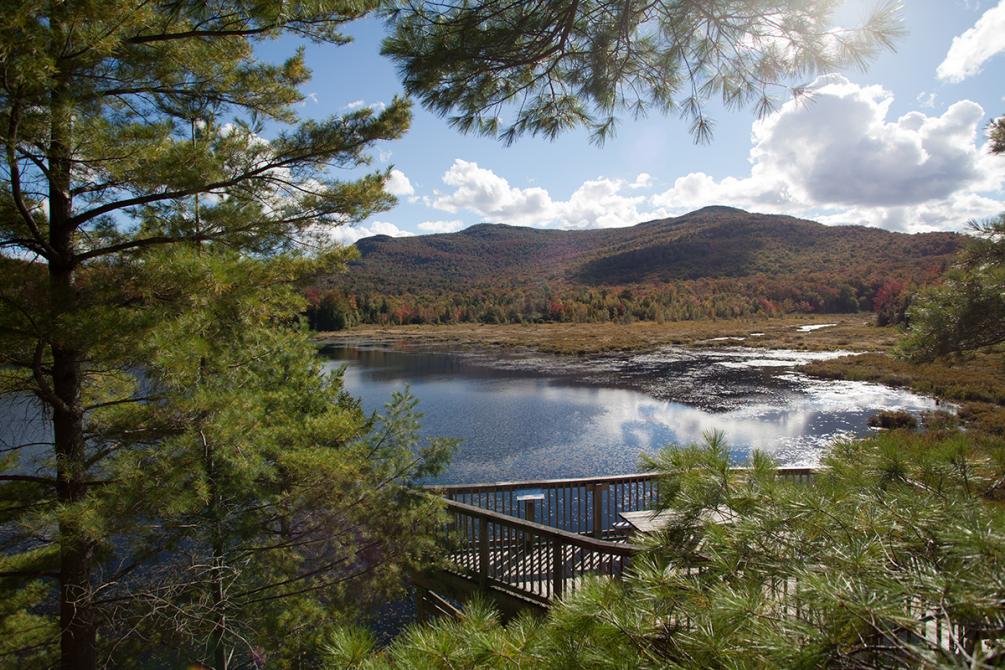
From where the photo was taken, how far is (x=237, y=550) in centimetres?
460

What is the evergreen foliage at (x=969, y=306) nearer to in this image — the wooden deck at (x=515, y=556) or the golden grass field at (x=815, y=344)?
the golden grass field at (x=815, y=344)

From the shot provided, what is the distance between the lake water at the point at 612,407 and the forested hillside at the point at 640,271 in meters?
27.9

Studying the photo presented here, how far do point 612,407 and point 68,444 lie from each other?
69.4 ft

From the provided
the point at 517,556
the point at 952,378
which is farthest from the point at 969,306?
the point at 952,378

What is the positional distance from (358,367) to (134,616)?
35.1 m

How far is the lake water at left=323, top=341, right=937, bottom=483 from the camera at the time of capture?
1585 centimetres

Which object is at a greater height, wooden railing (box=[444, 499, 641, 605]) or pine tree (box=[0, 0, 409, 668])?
pine tree (box=[0, 0, 409, 668])

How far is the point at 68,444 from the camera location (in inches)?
152

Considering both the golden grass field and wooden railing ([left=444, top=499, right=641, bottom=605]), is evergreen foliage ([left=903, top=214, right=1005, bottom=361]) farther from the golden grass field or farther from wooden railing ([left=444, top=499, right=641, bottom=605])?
wooden railing ([left=444, top=499, right=641, bottom=605])

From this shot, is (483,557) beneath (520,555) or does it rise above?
above

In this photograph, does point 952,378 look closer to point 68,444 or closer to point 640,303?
point 68,444

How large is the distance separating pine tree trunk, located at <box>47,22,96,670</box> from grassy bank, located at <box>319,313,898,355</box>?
135 feet

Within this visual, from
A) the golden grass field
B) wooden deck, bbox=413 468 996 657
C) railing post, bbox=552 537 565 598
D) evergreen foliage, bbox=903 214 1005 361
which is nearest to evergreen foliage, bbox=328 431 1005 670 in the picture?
wooden deck, bbox=413 468 996 657

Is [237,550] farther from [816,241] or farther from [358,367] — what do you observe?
[816,241]
